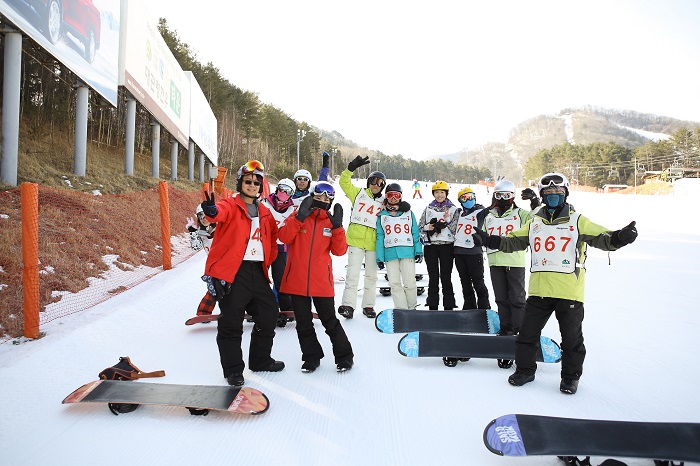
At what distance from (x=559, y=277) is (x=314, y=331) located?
6.98 ft

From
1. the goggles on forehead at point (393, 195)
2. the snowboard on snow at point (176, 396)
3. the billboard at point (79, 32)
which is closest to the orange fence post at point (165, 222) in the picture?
the billboard at point (79, 32)

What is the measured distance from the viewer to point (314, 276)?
3.76 meters

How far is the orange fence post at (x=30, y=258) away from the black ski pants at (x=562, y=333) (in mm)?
4531

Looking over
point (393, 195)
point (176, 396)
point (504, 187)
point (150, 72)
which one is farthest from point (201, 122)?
point (176, 396)

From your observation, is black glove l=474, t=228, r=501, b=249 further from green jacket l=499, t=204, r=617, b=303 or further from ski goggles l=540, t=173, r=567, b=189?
ski goggles l=540, t=173, r=567, b=189

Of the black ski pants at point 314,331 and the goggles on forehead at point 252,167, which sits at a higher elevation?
the goggles on forehead at point 252,167

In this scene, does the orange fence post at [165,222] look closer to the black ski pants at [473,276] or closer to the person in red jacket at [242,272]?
the person in red jacket at [242,272]

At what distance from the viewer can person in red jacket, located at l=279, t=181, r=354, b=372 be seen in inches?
147

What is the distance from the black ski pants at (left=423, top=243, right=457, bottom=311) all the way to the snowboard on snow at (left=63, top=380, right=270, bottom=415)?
3.17 m

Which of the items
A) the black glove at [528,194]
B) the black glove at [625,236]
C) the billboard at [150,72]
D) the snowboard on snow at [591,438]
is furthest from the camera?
the billboard at [150,72]

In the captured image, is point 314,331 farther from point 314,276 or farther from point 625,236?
point 625,236

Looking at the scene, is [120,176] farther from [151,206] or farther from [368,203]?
[368,203]

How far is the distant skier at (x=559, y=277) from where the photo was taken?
3369 mm

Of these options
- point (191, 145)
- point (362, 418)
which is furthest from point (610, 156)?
point (362, 418)
